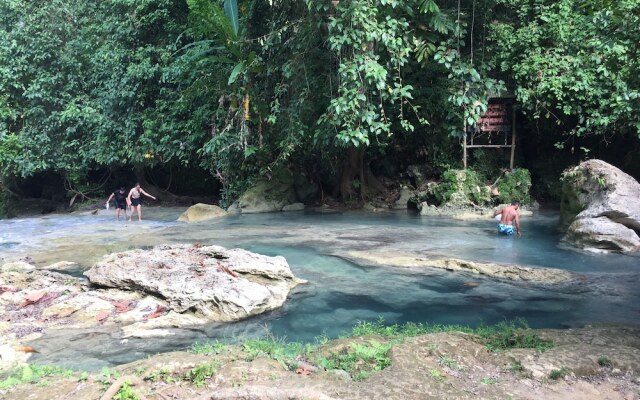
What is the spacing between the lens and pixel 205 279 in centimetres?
753

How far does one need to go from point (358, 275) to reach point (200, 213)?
27.8 feet

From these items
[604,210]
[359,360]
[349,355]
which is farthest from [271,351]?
[604,210]

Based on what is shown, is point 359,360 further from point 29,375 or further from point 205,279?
point 205,279

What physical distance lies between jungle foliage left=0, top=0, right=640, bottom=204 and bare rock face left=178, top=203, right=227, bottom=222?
178 centimetres

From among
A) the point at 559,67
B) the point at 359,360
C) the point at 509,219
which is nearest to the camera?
the point at 359,360

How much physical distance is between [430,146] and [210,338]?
1338 cm

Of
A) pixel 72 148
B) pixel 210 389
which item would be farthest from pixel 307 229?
pixel 72 148

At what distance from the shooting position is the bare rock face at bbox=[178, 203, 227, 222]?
1553cm

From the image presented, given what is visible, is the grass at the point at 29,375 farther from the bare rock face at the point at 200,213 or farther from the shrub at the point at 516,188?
the shrub at the point at 516,188

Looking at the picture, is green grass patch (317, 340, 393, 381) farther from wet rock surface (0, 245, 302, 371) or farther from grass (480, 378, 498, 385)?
wet rock surface (0, 245, 302, 371)

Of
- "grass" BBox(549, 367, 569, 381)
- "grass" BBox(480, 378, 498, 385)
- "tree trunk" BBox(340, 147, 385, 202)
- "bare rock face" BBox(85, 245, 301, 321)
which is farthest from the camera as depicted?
"tree trunk" BBox(340, 147, 385, 202)

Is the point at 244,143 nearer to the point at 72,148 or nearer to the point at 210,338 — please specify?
the point at 72,148

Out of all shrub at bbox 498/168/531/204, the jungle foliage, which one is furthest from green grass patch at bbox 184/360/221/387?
shrub at bbox 498/168/531/204

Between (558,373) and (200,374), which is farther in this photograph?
(558,373)
